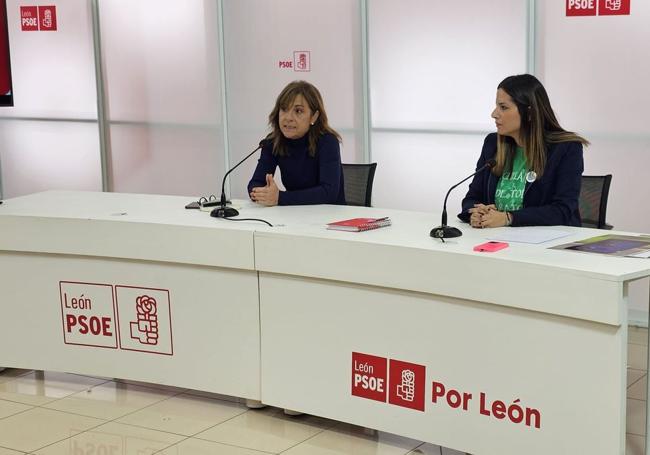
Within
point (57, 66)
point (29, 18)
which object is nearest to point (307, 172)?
point (57, 66)

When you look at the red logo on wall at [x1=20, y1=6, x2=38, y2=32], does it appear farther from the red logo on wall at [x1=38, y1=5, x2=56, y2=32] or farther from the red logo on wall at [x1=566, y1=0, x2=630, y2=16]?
the red logo on wall at [x1=566, y1=0, x2=630, y2=16]

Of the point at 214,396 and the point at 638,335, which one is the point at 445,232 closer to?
the point at 214,396

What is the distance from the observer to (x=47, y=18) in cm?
746

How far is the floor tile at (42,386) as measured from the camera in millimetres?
4344

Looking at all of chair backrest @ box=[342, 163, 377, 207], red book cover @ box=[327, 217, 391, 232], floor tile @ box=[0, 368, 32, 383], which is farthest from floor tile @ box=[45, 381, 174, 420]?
chair backrest @ box=[342, 163, 377, 207]

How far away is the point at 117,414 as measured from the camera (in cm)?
409

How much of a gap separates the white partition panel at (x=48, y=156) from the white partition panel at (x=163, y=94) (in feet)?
0.72

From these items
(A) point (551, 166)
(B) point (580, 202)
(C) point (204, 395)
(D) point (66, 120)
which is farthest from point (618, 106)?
(D) point (66, 120)

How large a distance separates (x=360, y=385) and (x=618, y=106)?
2.57 m

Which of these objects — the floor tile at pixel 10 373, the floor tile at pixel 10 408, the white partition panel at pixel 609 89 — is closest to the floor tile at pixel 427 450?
the floor tile at pixel 10 408

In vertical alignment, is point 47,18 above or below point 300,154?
above

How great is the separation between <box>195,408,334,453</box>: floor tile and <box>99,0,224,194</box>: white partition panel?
3.14 m

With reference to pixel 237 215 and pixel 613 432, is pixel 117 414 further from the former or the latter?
pixel 613 432

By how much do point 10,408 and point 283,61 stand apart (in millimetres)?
3146
